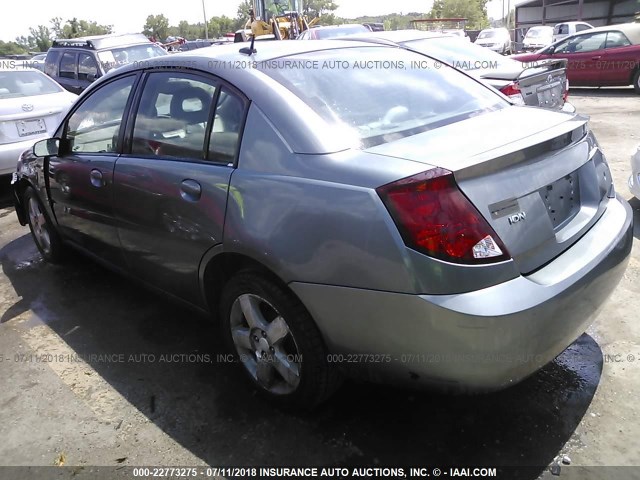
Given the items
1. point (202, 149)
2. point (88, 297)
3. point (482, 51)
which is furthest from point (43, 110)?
point (482, 51)

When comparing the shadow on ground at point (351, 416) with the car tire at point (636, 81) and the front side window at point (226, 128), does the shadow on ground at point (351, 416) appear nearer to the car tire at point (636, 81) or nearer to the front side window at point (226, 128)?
the front side window at point (226, 128)

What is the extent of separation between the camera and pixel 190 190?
2.66m

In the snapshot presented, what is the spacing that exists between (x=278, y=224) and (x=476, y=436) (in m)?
1.27

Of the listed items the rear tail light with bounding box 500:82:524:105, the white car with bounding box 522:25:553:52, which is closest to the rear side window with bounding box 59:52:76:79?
the rear tail light with bounding box 500:82:524:105

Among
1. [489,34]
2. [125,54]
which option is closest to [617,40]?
[125,54]

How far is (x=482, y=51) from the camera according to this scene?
7.50m

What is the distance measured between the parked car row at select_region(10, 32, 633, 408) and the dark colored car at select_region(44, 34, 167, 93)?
24.5 feet

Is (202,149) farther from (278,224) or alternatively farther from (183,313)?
(183,313)

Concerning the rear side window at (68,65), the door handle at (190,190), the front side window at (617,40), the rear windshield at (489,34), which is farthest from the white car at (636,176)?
the rear windshield at (489,34)

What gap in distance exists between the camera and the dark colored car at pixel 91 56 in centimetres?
992

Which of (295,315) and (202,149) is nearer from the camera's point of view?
(295,315)

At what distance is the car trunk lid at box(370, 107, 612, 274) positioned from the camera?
202cm

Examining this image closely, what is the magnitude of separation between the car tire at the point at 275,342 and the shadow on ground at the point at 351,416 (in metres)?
0.15

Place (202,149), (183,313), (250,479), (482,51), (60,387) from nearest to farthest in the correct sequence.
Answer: (250,479)
(202,149)
(60,387)
(183,313)
(482,51)
